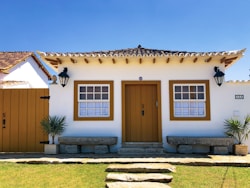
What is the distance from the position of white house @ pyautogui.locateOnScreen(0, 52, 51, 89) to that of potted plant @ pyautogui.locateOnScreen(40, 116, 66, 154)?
15.9ft

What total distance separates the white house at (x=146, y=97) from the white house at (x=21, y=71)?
15.3 feet

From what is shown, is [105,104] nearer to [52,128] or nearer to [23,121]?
[52,128]

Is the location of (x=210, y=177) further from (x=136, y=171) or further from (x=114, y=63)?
(x=114, y=63)

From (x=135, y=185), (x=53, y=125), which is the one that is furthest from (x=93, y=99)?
(x=135, y=185)

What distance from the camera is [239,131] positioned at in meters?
8.24

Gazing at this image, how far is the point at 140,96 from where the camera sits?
8.98 m

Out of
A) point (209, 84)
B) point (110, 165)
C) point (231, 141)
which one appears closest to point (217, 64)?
point (209, 84)

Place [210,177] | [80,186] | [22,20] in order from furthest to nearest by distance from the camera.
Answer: [22,20] < [210,177] < [80,186]

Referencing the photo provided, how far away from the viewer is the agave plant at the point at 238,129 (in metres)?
Result: 8.20

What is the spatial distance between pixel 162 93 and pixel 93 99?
2.56 meters

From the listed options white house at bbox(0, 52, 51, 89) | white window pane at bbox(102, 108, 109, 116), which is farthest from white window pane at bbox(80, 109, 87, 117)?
white house at bbox(0, 52, 51, 89)

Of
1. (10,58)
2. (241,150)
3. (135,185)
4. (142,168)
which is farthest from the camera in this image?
(10,58)

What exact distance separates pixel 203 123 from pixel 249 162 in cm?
228

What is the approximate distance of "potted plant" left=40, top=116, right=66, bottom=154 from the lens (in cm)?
811
